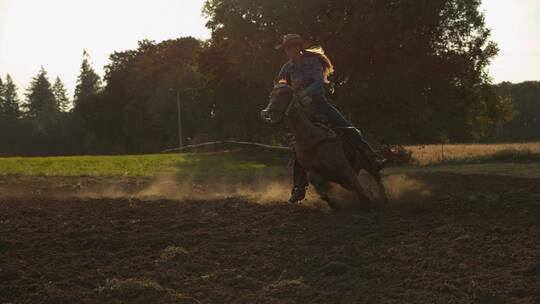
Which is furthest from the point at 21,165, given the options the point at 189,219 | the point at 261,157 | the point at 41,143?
the point at 41,143

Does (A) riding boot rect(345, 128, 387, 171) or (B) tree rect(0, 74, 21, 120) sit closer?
(A) riding boot rect(345, 128, 387, 171)

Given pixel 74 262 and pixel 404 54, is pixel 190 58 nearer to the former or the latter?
pixel 404 54

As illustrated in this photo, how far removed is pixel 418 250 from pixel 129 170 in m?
19.9

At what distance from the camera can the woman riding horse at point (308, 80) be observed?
1061 cm

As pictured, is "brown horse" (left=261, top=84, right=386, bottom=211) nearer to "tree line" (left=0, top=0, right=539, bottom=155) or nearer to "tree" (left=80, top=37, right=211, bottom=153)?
"tree line" (left=0, top=0, right=539, bottom=155)

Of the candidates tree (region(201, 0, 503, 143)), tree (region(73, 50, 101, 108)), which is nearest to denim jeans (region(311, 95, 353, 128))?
tree (region(201, 0, 503, 143))

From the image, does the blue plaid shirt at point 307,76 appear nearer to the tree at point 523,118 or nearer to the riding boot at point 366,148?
the riding boot at point 366,148

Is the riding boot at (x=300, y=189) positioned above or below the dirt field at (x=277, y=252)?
above

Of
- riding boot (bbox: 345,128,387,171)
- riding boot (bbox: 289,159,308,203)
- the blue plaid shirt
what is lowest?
riding boot (bbox: 289,159,308,203)

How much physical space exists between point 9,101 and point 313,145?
130 metres

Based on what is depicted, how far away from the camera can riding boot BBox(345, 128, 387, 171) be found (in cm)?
1096

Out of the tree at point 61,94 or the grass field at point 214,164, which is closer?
the grass field at point 214,164

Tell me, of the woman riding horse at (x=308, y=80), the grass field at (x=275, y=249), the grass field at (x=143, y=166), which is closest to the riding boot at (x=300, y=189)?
the woman riding horse at (x=308, y=80)

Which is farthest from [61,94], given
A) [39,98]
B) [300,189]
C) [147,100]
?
[300,189]
